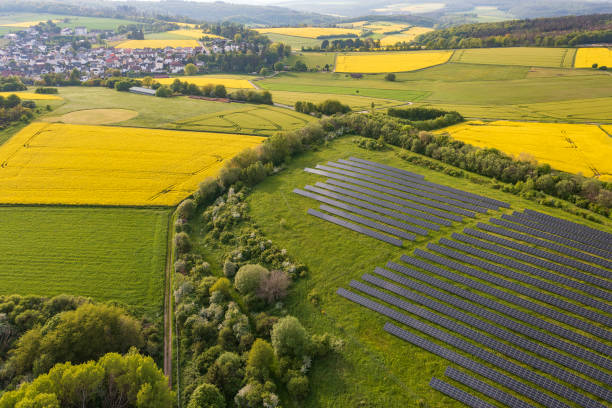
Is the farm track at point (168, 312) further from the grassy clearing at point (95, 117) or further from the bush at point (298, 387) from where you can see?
the grassy clearing at point (95, 117)

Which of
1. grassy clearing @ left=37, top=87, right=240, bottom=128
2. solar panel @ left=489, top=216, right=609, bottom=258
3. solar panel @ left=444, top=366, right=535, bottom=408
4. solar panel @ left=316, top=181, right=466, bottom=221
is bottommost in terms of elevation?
solar panel @ left=444, top=366, right=535, bottom=408

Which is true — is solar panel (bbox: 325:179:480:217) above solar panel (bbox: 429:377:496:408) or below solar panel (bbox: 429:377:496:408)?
above

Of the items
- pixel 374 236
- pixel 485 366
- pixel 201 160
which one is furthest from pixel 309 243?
pixel 201 160

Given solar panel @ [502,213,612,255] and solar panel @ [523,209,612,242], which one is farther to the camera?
solar panel @ [523,209,612,242]

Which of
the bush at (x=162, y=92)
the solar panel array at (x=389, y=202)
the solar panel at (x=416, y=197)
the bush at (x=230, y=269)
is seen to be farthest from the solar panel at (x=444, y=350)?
the bush at (x=162, y=92)

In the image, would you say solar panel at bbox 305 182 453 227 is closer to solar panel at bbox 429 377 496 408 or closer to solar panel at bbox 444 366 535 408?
solar panel at bbox 444 366 535 408

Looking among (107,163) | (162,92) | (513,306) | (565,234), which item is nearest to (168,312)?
(513,306)

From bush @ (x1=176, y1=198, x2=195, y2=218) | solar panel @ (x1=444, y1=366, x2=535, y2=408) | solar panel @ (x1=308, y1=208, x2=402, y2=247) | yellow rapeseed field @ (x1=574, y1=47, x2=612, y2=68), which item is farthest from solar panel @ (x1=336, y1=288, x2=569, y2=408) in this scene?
yellow rapeseed field @ (x1=574, y1=47, x2=612, y2=68)
